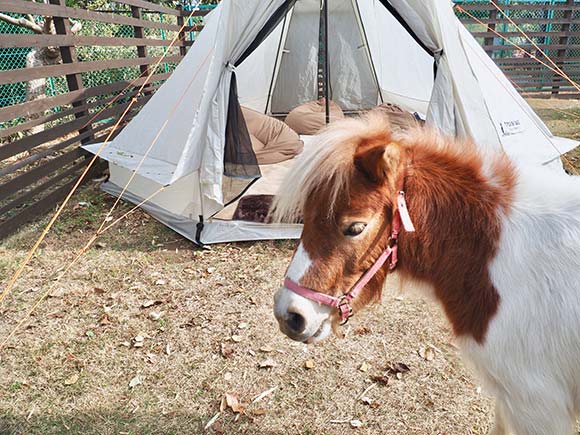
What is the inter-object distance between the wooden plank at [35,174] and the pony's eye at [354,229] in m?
3.91

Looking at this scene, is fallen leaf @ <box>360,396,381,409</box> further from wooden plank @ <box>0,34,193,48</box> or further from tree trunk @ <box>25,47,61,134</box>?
tree trunk @ <box>25,47,61,134</box>

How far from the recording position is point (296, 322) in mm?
1306

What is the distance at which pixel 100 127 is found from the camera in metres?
5.85

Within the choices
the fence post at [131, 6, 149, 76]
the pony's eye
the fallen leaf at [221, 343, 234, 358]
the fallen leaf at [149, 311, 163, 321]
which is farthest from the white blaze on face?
the fence post at [131, 6, 149, 76]

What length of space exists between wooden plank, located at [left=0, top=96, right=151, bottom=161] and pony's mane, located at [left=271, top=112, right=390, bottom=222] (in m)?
3.66

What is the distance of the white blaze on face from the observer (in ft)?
4.22

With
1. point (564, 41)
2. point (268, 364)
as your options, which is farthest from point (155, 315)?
point (564, 41)

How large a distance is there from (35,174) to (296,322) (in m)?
4.22

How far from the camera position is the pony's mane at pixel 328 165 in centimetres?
127

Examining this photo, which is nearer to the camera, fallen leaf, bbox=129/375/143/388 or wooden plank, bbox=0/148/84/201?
fallen leaf, bbox=129/375/143/388

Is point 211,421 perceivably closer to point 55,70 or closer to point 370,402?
point 370,402

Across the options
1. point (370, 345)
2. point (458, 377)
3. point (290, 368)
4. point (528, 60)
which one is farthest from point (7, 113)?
point (528, 60)

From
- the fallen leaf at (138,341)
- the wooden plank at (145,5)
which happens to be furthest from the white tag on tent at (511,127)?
the wooden plank at (145,5)

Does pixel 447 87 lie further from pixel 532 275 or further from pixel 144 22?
pixel 144 22
